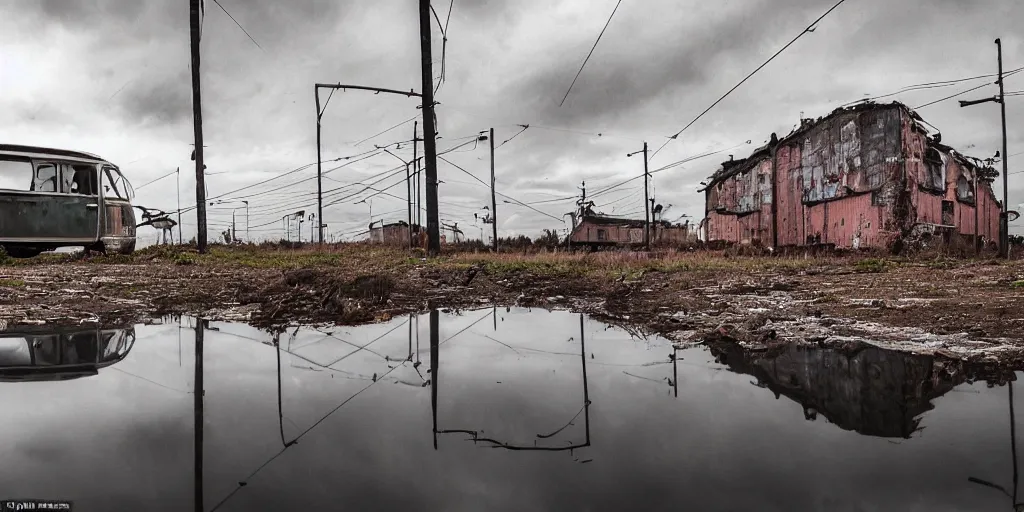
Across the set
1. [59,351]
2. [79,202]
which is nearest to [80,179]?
[79,202]

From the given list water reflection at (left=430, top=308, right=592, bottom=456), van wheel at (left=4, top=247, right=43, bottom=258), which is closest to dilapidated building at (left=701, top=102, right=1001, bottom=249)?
water reflection at (left=430, top=308, right=592, bottom=456)

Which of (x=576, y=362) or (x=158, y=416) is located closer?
(x=158, y=416)

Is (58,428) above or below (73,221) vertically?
below

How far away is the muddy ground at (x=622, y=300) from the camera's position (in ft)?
13.1

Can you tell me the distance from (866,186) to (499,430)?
2521 centimetres

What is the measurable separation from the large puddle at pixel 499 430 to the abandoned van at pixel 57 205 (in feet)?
34.1

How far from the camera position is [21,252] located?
11578mm

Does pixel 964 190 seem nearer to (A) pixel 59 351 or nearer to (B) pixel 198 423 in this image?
(B) pixel 198 423

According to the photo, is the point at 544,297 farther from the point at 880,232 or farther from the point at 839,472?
the point at 880,232

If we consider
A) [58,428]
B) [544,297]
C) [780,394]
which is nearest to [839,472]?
[780,394]

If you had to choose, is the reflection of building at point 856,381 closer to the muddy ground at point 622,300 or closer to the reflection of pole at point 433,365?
the muddy ground at point 622,300

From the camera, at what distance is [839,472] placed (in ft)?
5.77

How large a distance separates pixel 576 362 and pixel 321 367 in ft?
5.55

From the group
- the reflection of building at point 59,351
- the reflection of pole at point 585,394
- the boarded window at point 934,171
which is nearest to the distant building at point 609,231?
the boarded window at point 934,171
